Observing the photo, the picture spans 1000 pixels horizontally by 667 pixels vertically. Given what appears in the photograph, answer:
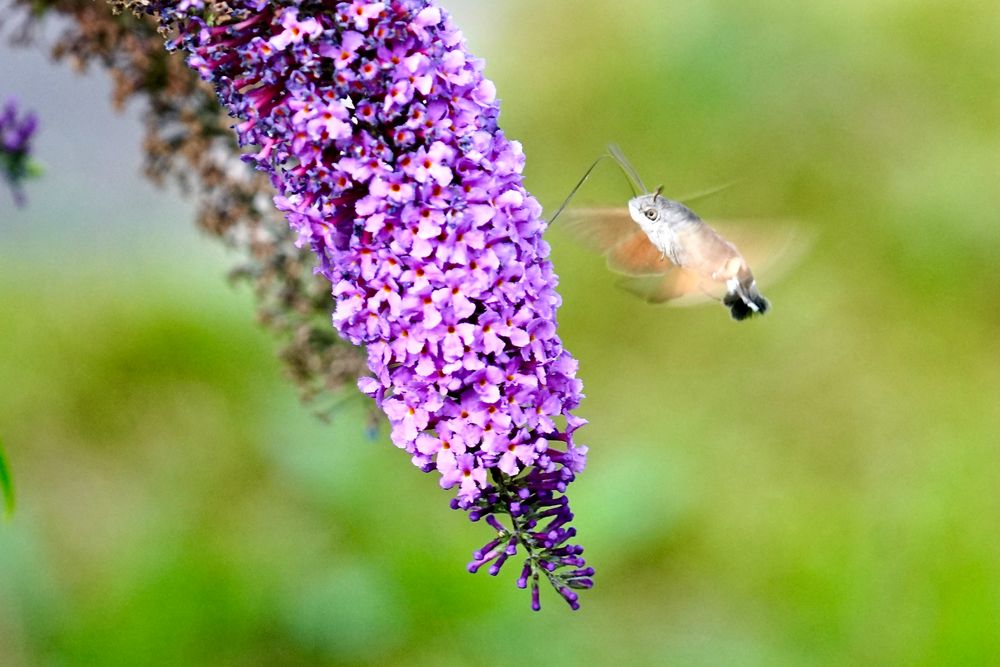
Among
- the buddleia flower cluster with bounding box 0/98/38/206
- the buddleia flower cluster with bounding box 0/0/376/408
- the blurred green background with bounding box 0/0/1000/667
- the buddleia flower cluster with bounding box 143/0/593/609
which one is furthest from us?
the blurred green background with bounding box 0/0/1000/667

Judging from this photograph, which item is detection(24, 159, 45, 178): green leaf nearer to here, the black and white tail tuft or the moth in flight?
the moth in flight

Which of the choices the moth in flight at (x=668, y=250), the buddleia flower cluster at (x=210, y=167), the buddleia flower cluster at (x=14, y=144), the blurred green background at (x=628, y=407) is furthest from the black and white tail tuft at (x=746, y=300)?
the buddleia flower cluster at (x=14, y=144)

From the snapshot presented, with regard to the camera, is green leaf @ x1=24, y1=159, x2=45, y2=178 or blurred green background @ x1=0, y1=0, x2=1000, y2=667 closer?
green leaf @ x1=24, y1=159, x2=45, y2=178

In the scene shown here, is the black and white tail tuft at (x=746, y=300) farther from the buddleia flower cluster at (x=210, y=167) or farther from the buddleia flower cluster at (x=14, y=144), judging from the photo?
the buddleia flower cluster at (x=14, y=144)

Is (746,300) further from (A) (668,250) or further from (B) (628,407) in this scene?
(B) (628,407)

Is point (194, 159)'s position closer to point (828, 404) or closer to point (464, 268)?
point (464, 268)

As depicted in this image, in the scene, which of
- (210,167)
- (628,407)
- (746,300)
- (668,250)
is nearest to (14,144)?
(210,167)

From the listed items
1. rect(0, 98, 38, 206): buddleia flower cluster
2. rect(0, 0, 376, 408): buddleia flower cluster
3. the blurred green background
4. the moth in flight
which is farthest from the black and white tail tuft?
rect(0, 98, 38, 206): buddleia flower cluster
